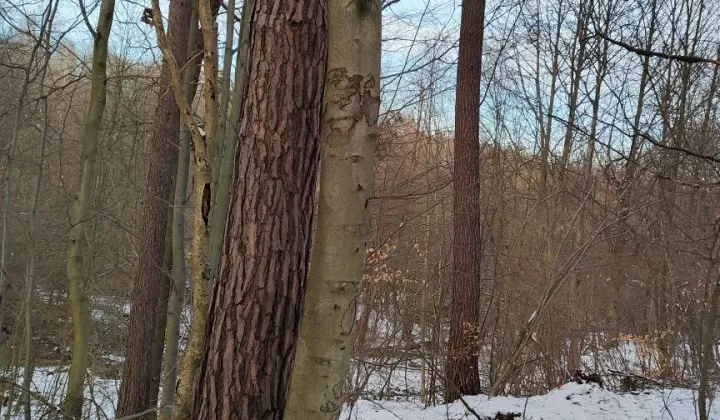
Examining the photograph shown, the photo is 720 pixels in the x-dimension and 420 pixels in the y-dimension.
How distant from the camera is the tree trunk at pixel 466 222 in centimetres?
682

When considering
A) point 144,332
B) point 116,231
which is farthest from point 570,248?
point 116,231

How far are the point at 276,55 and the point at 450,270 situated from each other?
5.79 meters

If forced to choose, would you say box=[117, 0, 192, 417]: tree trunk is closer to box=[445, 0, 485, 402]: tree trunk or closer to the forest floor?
the forest floor

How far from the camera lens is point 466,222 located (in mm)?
6961

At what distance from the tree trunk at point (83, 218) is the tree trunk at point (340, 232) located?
239cm

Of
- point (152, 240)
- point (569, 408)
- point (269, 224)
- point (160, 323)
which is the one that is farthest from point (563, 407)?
point (269, 224)

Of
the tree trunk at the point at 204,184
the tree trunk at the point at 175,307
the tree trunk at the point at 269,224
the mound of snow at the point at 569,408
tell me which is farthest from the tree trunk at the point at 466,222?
the tree trunk at the point at 269,224

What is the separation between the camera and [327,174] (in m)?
1.92

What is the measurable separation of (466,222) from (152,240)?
375 cm

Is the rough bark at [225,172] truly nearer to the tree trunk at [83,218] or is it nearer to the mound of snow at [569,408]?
the tree trunk at [83,218]

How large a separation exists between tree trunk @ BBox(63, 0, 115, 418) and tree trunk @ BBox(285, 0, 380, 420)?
239cm

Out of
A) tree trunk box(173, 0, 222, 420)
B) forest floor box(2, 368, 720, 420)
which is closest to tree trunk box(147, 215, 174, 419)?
forest floor box(2, 368, 720, 420)

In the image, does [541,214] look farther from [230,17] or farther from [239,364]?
[239,364]

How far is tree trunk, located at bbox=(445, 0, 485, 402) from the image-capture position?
269 inches
